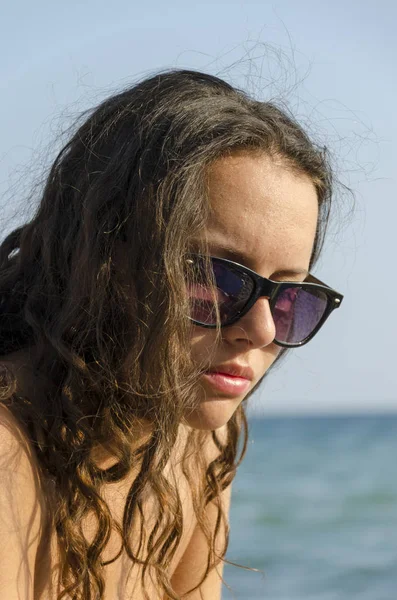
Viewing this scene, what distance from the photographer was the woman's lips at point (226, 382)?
232cm

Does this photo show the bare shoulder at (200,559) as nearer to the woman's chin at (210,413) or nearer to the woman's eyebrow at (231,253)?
the woman's chin at (210,413)

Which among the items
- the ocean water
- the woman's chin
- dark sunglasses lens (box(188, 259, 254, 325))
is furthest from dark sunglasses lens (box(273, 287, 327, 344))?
the ocean water

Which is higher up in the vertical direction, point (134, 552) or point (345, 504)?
point (134, 552)

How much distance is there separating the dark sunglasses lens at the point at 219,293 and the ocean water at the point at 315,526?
104cm

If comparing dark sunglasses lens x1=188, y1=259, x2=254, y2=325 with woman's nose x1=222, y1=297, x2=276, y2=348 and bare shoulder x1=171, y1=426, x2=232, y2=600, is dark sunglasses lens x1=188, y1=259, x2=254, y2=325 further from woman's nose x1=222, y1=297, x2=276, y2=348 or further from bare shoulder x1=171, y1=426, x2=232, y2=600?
bare shoulder x1=171, y1=426, x2=232, y2=600

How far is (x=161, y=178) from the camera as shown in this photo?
2.29m

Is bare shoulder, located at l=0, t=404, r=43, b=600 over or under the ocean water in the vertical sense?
over

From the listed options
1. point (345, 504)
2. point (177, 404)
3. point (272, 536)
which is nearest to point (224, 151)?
point (177, 404)

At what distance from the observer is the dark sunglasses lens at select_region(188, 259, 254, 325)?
88.8 inches

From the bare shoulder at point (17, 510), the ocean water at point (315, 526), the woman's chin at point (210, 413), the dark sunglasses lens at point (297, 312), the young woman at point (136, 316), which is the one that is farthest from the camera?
the ocean water at point (315, 526)

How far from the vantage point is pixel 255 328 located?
2.34 metres

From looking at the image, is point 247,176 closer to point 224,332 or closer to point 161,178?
point 161,178

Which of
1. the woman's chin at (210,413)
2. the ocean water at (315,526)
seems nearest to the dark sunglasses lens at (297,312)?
the woman's chin at (210,413)

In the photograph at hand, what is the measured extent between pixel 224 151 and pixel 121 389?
26.6 inches
